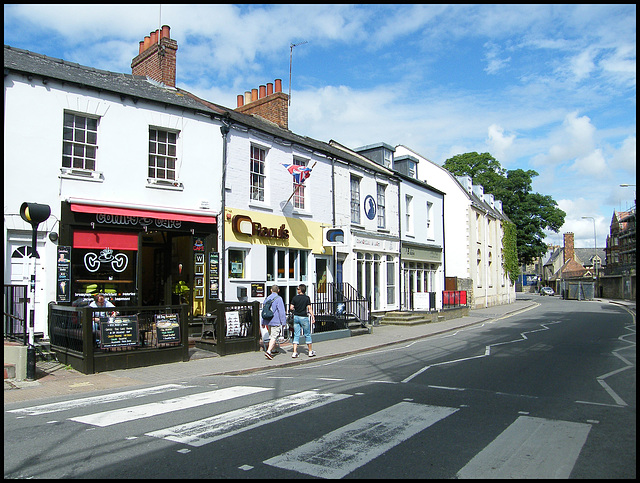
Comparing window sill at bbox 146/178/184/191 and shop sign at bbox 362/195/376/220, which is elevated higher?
shop sign at bbox 362/195/376/220

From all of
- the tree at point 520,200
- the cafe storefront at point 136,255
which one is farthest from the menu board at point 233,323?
the tree at point 520,200

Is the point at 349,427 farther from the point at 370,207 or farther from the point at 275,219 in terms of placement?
the point at 370,207

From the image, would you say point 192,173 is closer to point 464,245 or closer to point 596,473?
point 596,473

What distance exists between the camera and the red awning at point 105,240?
1249 cm

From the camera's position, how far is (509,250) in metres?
42.5

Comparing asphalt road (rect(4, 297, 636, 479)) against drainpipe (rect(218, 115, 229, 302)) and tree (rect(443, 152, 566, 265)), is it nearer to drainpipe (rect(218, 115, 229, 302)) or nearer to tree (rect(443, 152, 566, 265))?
drainpipe (rect(218, 115, 229, 302))

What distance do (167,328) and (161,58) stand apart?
10125mm

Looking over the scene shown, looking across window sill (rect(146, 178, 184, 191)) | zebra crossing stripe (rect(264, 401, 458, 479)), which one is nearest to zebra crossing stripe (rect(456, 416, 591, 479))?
zebra crossing stripe (rect(264, 401, 458, 479))

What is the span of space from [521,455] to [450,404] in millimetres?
2170

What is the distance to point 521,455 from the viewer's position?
5000 mm

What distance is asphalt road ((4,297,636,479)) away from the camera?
4703mm

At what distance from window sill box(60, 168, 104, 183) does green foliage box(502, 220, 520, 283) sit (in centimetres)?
3556

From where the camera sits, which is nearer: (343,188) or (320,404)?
(320,404)

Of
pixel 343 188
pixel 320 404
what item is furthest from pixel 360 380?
pixel 343 188
